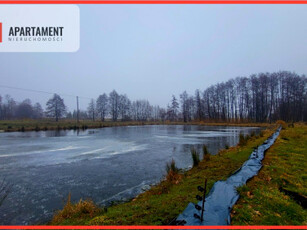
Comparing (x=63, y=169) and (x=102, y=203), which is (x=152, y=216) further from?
(x=63, y=169)

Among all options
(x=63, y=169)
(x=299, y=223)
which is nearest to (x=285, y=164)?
(x=299, y=223)

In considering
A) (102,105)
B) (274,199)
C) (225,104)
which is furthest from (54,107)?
(274,199)

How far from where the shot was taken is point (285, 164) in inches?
198

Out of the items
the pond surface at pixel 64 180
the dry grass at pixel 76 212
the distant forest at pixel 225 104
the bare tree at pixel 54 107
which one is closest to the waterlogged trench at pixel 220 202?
the dry grass at pixel 76 212

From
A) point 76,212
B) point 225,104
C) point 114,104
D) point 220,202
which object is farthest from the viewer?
point 114,104

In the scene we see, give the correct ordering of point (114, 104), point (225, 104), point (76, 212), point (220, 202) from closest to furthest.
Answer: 1. point (220, 202)
2. point (76, 212)
3. point (225, 104)
4. point (114, 104)

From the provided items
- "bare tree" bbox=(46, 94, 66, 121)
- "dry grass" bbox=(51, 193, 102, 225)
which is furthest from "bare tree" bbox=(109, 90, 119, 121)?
"dry grass" bbox=(51, 193, 102, 225)

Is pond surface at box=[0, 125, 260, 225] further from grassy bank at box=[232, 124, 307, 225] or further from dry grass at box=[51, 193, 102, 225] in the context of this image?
grassy bank at box=[232, 124, 307, 225]

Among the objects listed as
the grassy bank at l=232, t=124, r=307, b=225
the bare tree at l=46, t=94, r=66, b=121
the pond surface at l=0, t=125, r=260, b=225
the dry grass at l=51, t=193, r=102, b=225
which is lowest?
the pond surface at l=0, t=125, r=260, b=225

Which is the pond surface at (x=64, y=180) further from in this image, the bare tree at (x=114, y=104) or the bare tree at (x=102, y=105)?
the bare tree at (x=114, y=104)

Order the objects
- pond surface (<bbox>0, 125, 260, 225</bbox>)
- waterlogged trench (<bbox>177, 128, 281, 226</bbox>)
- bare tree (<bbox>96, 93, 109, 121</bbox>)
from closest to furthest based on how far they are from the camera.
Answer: waterlogged trench (<bbox>177, 128, 281, 226</bbox>)
pond surface (<bbox>0, 125, 260, 225</bbox>)
bare tree (<bbox>96, 93, 109, 121</bbox>)

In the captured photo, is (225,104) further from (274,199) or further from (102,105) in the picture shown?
(274,199)

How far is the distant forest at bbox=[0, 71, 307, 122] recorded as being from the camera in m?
38.5

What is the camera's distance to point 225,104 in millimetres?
49156
